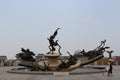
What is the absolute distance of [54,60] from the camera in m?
32.5

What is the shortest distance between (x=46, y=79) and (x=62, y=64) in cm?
893

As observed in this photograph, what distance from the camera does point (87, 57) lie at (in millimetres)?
34594

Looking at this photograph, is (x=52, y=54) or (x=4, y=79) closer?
(x=4, y=79)

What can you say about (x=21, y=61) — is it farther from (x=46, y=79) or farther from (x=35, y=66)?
(x=46, y=79)

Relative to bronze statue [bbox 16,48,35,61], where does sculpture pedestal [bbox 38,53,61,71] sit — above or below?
below

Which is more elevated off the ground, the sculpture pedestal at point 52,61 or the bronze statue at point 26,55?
the bronze statue at point 26,55

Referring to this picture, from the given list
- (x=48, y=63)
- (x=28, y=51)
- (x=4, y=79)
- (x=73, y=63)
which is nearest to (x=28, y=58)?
(x=28, y=51)

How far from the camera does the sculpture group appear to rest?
3136cm

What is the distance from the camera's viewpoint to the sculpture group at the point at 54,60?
31359 millimetres

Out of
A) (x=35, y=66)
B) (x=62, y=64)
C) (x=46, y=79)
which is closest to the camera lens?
Result: (x=46, y=79)

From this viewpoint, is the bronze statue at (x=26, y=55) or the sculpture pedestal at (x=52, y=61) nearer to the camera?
the sculpture pedestal at (x=52, y=61)

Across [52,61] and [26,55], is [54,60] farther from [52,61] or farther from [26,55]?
[26,55]

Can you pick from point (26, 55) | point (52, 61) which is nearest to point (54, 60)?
point (52, 61)

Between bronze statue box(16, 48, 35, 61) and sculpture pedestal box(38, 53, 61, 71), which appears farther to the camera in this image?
bronze statue box(16, 48, 35, 61)
